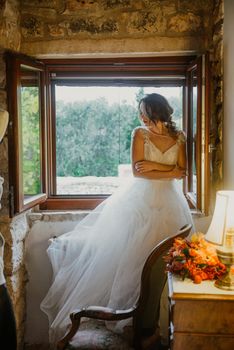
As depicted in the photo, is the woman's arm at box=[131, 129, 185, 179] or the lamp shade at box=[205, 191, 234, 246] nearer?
the lamp shade at box=[205, 191, 234, 246]

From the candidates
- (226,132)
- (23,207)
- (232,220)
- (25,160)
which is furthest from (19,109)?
(232,220)

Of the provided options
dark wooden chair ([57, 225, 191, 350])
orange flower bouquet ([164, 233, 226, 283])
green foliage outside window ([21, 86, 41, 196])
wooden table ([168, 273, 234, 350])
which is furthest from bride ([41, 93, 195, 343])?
wooden table ([168, 273, 234, 350])

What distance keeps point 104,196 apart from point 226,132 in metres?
1.09

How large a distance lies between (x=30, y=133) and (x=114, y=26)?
3.25ft

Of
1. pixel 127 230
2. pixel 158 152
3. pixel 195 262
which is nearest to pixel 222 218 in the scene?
pixel 195 262

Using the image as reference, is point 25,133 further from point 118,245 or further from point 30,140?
point 118,245

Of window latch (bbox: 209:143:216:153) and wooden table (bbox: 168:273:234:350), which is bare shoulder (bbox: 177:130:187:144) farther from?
wooden table (bbox: 168:273:234:350)

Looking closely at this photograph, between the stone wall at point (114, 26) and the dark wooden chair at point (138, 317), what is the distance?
1.51 metres

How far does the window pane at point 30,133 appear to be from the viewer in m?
2.96

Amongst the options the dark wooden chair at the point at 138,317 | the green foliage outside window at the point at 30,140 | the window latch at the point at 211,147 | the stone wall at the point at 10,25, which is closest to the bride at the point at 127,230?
the window latch at the point at 211,147

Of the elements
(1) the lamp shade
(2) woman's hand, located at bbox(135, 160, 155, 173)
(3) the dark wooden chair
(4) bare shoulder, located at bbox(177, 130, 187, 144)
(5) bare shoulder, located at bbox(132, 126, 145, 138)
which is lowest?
(3) the dark wooden chair

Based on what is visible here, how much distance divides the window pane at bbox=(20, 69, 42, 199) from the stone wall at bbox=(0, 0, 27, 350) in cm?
14

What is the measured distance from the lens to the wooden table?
6.08ft

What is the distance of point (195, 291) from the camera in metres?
1.92
